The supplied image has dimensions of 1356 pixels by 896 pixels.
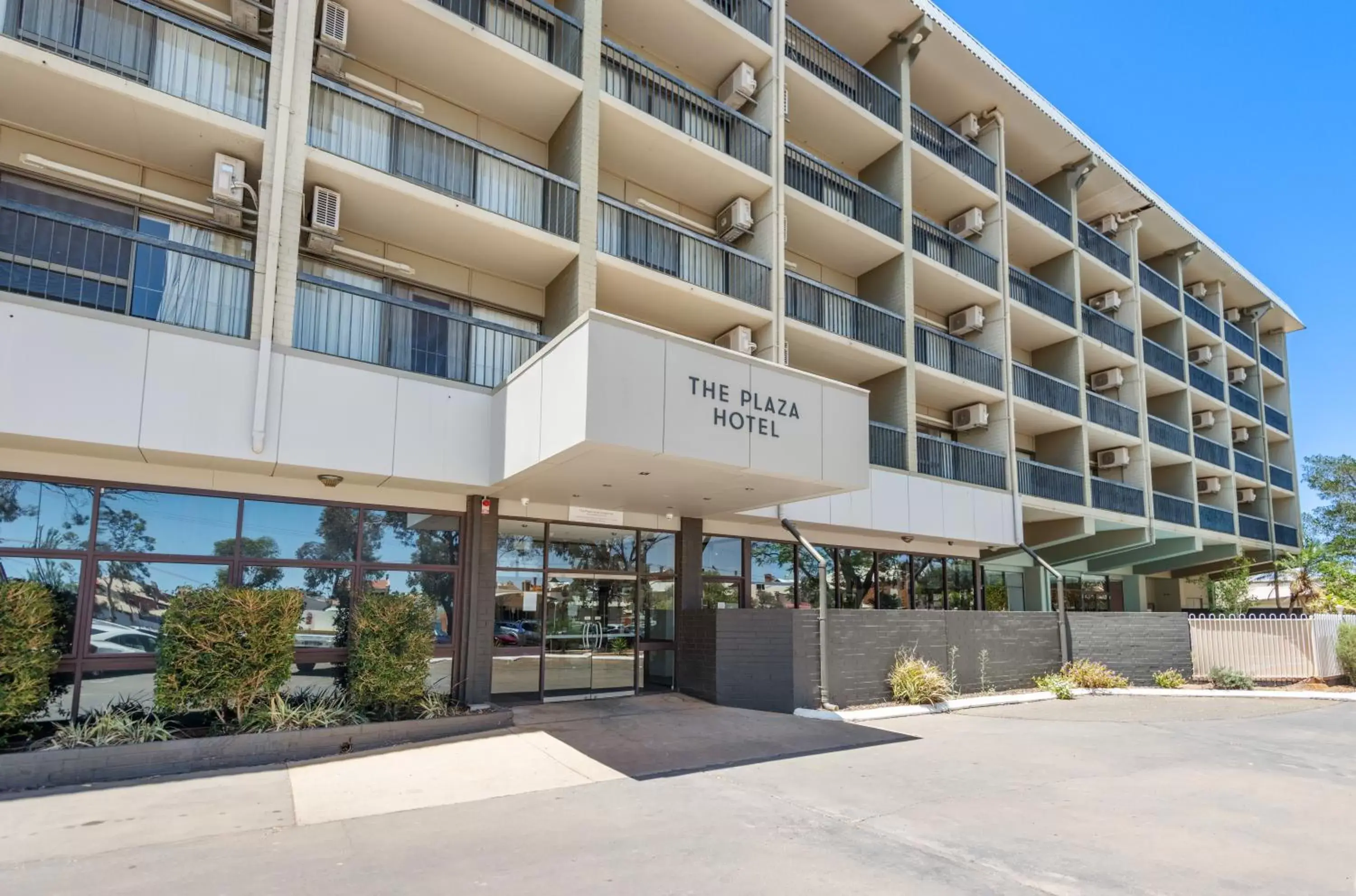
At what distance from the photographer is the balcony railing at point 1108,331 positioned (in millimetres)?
23938

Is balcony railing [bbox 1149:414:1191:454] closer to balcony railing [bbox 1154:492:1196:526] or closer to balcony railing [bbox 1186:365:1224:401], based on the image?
balcony railing [bbox 1154:492:1196:526]

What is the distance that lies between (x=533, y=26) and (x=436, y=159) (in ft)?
10.9

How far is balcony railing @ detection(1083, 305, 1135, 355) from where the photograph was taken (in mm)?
23938

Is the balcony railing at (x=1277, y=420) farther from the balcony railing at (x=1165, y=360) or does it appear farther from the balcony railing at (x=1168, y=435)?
the balcony railing at (x=1168, y=435)

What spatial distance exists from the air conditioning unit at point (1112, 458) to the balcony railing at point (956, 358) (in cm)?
708

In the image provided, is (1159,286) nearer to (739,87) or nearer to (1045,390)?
(1045,390)

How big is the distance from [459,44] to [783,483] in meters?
8.20

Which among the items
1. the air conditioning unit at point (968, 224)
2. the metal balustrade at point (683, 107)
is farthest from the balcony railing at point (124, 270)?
the air conditioning unit at point (968, 224)

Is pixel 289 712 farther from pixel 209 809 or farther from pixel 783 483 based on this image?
pixel 783 483

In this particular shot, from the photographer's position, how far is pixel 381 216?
11.7 meters

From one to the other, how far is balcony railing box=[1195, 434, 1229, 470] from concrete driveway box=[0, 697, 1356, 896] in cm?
1984

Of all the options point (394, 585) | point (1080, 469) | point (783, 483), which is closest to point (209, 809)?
point (394, 585)

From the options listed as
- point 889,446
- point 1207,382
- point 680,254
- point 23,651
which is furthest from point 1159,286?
point 23,651

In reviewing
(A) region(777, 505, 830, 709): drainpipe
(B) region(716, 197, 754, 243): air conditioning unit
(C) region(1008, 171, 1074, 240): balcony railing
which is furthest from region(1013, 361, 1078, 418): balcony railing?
(A) region(777, 505, 830, 709): drainpipe
